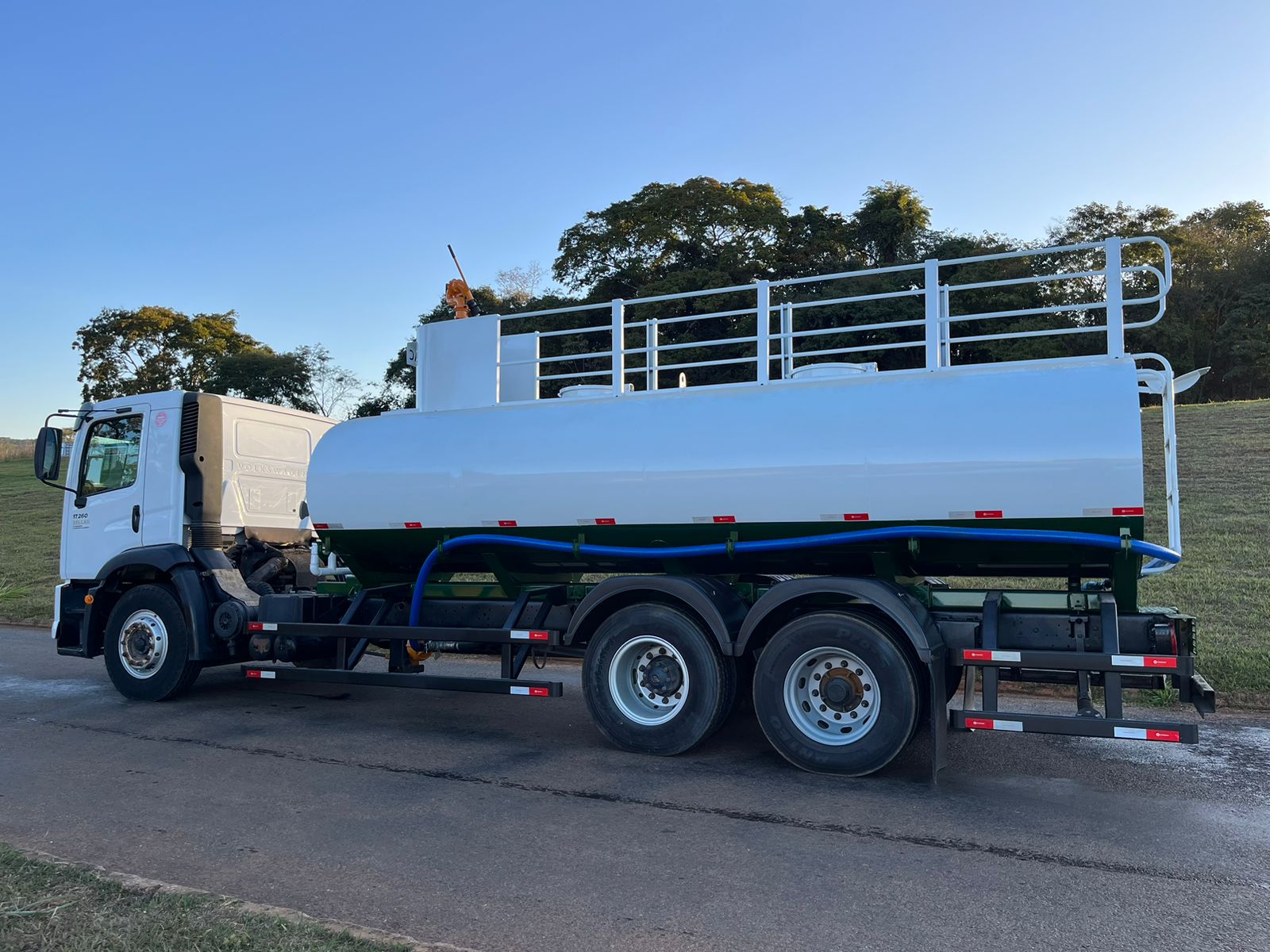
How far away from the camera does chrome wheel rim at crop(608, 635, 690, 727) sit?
7254 millimetres

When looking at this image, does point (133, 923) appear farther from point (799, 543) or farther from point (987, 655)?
point (987, 655)

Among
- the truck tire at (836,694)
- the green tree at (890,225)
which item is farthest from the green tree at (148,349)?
the truck tire at (836,694)

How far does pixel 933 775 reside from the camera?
628 centimetres

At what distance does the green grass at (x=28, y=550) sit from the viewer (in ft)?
59.7

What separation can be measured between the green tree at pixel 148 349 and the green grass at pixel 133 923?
48.1 metres

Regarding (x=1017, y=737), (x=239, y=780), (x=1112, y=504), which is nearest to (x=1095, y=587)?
(x=1112, y=504)

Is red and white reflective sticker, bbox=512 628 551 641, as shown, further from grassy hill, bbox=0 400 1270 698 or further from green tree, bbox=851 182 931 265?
green tree, bbox=851 182 931 265

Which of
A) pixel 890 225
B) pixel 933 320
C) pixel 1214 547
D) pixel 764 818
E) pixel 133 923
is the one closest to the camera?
pixel 133 923

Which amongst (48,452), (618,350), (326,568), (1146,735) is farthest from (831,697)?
(48,452)

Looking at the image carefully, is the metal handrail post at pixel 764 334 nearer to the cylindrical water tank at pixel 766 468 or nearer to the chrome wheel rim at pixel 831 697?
the cylindrical water tank at pixel 766 468

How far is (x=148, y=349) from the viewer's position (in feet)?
164

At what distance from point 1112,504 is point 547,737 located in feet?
14.8

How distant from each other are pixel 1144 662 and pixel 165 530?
839 cm

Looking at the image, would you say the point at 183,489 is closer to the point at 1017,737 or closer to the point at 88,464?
the point at 88,464
